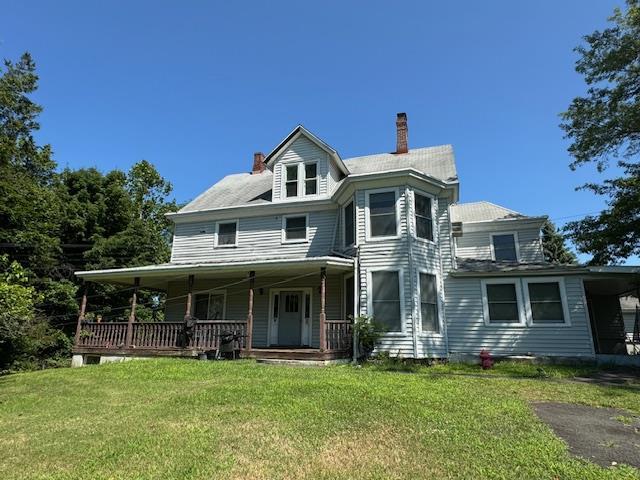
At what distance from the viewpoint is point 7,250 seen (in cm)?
1831

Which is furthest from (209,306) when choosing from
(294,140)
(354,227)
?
(294,140)

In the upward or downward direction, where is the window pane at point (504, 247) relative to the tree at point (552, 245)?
downward

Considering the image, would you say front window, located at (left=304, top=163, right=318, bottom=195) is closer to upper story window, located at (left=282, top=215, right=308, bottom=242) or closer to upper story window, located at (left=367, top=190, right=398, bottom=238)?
upper story window, located at (left=282, top=215, right=308, bottom=242)

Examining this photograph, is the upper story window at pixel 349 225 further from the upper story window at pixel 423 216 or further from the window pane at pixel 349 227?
the upper story window at pixel 423 216

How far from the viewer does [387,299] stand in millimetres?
11891

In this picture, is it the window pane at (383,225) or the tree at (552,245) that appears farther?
the tree at (552,245)

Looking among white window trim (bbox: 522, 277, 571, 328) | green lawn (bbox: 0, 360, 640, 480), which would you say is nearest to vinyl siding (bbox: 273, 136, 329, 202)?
white window trim (bbox: 522, 277, 571, 328)

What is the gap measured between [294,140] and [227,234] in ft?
15.8

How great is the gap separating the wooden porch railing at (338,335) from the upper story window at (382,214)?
3022mm

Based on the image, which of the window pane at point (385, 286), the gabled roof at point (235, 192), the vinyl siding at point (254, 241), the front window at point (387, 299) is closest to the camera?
the front window at point (387, 299)

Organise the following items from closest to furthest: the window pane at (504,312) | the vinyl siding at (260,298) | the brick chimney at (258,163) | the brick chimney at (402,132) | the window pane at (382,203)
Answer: the window pane at (504,312), the window pane at (382,203), the vinyl siding at (260,298), the brick chimney at (402,132), the brick chimney at (258,163)

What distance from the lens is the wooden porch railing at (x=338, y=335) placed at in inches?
451

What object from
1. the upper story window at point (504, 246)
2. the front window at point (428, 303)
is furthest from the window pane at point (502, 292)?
the upper story window at point (504, 246)

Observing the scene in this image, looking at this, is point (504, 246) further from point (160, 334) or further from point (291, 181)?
point (160, 334)
